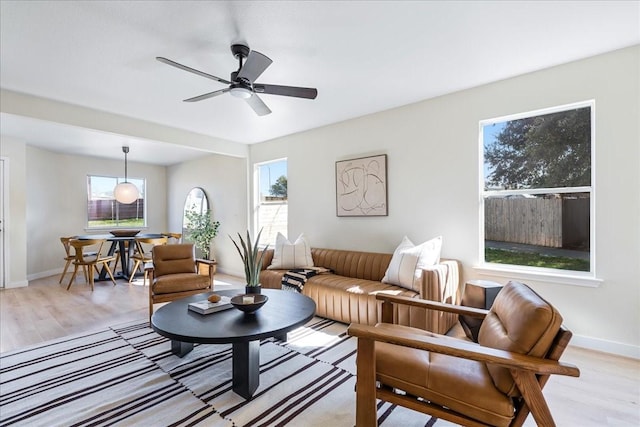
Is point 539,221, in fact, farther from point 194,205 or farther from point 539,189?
point 194,205

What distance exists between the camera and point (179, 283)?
3416 millimetres

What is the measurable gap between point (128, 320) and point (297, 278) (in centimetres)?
200

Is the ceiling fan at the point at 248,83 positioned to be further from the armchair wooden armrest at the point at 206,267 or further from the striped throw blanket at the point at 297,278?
the armchair wooden armrest at the point at 206,267

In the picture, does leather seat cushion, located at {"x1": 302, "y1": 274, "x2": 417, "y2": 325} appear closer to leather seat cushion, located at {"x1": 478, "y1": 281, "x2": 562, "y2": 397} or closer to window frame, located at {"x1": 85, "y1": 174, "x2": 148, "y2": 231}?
leather seat cushion, located at {"x1": 478, "y1": 281, "x2": 562, "y2": 397}

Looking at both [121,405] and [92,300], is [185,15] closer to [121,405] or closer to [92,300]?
[121,405]

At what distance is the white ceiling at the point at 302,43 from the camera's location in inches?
75.4

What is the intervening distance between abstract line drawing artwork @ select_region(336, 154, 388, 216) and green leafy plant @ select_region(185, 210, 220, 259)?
304 cm

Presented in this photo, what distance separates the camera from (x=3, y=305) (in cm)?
394

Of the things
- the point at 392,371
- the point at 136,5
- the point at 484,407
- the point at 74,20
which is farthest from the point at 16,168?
the point at 484,407

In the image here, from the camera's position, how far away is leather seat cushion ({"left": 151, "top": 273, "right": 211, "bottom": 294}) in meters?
3.32

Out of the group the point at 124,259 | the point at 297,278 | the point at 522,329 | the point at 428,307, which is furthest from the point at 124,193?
the point at 522,329

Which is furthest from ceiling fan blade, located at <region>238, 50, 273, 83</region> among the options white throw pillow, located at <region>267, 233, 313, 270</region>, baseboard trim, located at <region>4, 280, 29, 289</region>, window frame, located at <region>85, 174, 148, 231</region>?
window frame, located at <region>85, 174, 148, 231</region>

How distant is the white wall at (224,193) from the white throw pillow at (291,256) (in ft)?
5.99

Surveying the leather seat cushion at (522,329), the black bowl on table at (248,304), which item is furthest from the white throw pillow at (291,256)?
the leather seat cushion at (522,329)
